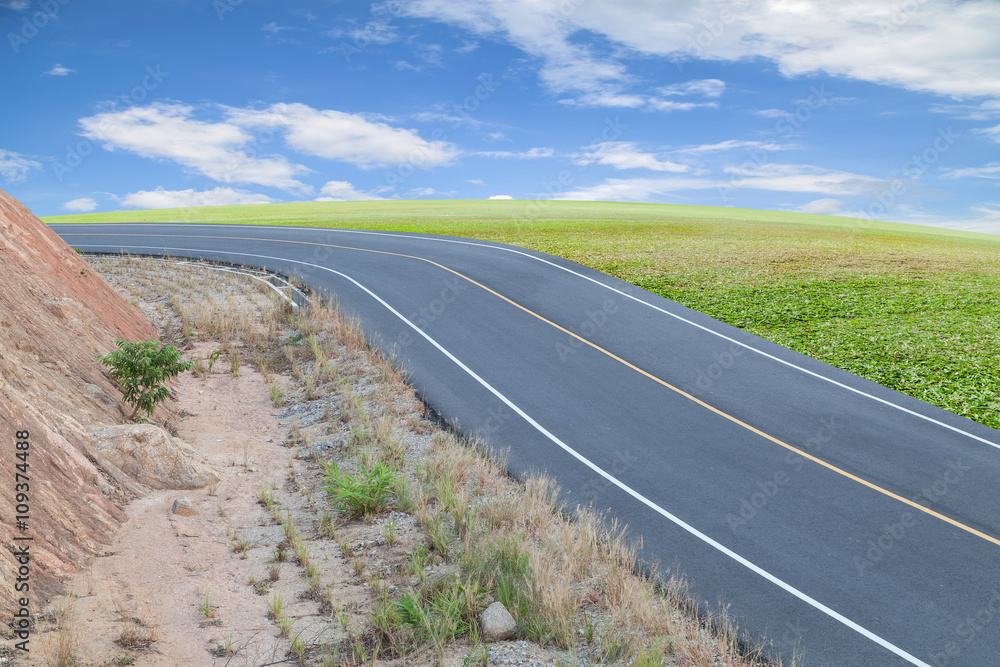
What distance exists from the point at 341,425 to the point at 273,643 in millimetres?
6060

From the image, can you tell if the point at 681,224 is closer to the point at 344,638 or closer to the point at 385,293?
the point at 385,293

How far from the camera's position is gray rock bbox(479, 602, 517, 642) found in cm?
611

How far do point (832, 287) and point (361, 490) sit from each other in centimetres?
2278

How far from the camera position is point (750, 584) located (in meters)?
7.41

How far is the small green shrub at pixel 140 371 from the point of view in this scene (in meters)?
10.2

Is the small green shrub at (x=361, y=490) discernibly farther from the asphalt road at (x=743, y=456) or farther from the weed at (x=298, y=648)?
the weed at (x=298, y=648)

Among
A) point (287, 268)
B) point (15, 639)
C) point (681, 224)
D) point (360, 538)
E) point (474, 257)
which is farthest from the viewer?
point (681, 224)

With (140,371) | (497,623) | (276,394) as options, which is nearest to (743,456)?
(497,623)

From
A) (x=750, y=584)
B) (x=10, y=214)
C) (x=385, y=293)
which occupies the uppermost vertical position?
(x=10, y=214)

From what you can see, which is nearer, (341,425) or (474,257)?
(341,425)

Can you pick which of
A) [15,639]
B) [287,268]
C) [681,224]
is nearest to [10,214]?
[15,639]

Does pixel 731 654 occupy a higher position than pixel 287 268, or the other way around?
pixel 287 268

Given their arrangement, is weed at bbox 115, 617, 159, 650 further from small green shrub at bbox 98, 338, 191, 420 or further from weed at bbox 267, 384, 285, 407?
weed at bbox 267, 384, 285, 407

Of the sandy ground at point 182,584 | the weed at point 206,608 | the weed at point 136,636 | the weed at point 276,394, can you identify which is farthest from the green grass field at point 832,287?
the weed at point 136,636
